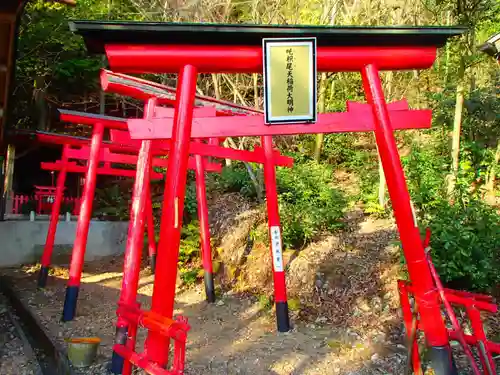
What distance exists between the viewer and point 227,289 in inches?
383

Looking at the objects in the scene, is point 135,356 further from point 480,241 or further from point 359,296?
point 480,241

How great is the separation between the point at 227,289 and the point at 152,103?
478 centimetres

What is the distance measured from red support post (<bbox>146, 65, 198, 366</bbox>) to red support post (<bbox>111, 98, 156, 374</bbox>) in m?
1.48

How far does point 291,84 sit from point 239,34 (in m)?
0.71

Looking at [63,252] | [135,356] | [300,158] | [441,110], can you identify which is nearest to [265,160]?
[135,356]

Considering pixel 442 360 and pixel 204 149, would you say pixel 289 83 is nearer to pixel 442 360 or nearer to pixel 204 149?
pixel 204 149

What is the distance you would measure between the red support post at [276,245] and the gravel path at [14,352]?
3416 mm

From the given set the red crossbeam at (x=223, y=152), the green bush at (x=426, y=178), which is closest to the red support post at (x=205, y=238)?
the red crossbeam at (x=223, y=152)

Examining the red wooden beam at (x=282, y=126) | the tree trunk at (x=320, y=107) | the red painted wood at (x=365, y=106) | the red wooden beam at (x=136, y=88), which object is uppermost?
the tree trunk at (x=320, y=107)

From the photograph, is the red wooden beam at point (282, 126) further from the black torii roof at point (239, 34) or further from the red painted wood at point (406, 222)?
the black torii roof at point (239, 34)

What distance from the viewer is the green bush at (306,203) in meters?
9.19

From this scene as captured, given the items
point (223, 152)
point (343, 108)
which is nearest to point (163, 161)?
point (223, 152)

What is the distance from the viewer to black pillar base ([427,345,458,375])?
154 inches

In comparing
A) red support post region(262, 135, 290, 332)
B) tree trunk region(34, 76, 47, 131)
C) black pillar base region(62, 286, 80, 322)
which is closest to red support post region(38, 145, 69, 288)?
black pillar base region(62, 286, 80, 322)
